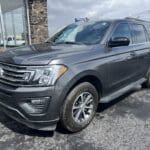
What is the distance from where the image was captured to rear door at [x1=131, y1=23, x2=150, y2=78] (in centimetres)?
564

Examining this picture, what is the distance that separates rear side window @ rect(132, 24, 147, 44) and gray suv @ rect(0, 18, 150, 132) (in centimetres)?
42

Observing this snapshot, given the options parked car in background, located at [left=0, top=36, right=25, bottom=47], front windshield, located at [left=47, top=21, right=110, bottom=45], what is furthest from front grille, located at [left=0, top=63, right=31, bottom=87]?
parked car in background, located at [left=0, top=36, right=25, bottom=47]

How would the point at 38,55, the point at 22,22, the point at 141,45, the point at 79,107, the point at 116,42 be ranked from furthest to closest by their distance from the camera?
the point at 22,22 < the point at 141,45 < the point at 116,42 < the point at 79,107 < the point at 38,55

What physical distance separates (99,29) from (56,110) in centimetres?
201

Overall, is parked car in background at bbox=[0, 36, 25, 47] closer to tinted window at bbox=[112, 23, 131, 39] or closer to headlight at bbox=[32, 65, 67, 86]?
tinted window at bbox=[112, 23, 131, 39]

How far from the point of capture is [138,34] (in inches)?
231

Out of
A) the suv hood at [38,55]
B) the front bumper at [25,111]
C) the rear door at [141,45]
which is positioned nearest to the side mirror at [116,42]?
the suv hood at [38,55]

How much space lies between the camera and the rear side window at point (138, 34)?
5.69 metres

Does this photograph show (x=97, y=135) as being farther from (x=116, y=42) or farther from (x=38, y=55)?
(x=116, y=42)

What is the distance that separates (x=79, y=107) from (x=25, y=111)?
0.92 meters

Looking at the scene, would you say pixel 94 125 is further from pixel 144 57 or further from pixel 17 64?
pixel 144 57

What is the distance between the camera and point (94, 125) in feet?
14.5

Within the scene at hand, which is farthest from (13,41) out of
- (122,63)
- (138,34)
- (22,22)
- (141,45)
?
(122,63)

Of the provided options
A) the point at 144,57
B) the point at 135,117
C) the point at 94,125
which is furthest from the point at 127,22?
the point at 94,125
